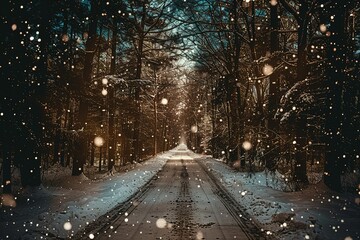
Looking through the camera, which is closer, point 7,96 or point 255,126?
point 7,96

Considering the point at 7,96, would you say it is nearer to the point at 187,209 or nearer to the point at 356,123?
the point at 187,209

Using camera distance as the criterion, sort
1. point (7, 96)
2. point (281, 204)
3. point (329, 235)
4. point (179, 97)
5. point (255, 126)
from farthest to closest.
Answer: point (179, 97) → point (255, 126) → point (281, 204) → point (7, 96) → point (329, 235)

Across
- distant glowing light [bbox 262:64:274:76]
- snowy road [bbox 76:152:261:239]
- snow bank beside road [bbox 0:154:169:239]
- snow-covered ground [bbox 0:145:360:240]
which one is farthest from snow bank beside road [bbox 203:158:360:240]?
distant glowing light [bbox 262:64:274:76]

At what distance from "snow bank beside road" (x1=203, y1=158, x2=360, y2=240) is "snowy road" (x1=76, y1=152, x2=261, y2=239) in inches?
27.5

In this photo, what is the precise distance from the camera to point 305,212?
971cm

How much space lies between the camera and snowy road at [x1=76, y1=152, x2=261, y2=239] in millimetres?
7855

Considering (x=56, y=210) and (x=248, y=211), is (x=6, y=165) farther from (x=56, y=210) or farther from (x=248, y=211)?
(x=248, y=211)

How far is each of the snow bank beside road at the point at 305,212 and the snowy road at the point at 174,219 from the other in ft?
2.29

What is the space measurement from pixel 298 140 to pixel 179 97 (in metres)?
49.1

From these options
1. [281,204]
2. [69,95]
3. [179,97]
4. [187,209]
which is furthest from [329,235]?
[179,97]

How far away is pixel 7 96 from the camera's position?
883 cm

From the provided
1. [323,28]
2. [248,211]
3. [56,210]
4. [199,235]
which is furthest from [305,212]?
[323,28]

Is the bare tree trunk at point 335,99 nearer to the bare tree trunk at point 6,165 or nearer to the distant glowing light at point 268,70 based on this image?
the distant glowing light at point 268,70

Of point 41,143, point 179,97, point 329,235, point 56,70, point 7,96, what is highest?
point 179,97
